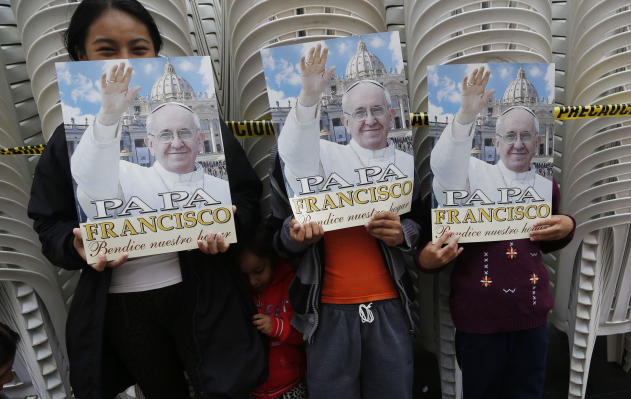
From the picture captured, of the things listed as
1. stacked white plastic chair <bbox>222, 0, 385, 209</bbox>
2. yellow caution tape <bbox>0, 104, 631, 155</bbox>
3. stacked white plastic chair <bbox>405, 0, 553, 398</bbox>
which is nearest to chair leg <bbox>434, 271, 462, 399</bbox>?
stacked white plastic chair <bbox>405, 0, 553, 398</bbox>

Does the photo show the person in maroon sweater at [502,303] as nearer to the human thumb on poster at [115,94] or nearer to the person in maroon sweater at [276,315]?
the person in maroon sweater at [276,315]

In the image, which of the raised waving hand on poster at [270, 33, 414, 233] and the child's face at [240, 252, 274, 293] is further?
the child's face at [240, 252, 274, 293]

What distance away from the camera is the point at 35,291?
4.77 ft

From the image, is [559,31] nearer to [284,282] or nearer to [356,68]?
[356,68]

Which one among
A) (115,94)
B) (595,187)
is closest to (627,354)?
(595,187)

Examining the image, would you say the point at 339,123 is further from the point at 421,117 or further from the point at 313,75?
the point at 421,117

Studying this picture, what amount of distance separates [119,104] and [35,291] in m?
0.89

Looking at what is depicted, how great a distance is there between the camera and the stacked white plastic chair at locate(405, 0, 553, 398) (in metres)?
1.27

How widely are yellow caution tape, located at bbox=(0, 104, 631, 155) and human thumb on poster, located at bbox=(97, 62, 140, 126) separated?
36 centimetres

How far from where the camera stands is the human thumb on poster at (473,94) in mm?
1085

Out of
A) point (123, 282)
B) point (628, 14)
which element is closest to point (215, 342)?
point (123, 282)

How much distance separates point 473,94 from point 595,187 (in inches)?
26.8

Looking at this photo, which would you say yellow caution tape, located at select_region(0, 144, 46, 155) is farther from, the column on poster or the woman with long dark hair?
the column on poster

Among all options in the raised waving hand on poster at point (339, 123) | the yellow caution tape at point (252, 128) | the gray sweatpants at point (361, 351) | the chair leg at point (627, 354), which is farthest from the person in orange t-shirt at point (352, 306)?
the chair leg at point (627, 354)
